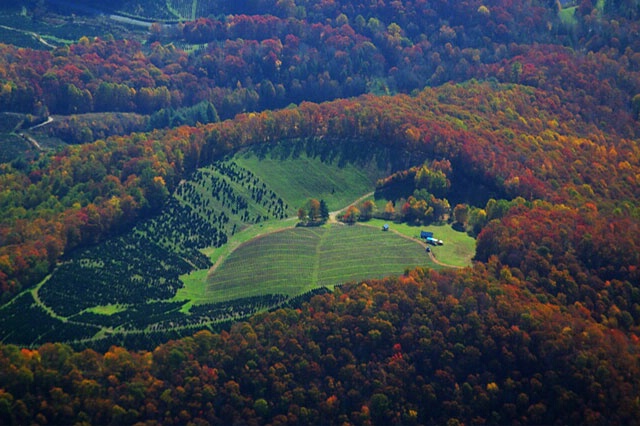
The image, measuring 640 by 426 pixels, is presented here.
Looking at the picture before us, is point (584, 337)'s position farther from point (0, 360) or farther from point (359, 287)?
point (0, 360)

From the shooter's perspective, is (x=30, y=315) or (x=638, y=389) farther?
(x=30, y=315)

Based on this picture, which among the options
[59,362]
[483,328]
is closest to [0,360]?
[59,362]

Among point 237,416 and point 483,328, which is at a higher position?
point 483,328

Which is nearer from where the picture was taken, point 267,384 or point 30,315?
point 267,384

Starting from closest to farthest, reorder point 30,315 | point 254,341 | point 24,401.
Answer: point 24,401 → point 254,341 → point 30,315

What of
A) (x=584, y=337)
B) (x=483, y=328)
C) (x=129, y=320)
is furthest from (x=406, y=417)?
(x=129, y=320)

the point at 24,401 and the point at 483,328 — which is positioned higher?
the point at 483,328

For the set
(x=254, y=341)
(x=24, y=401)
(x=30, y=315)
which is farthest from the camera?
(x=30, y=315)

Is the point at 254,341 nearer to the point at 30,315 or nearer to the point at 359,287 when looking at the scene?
the point at 359,287
